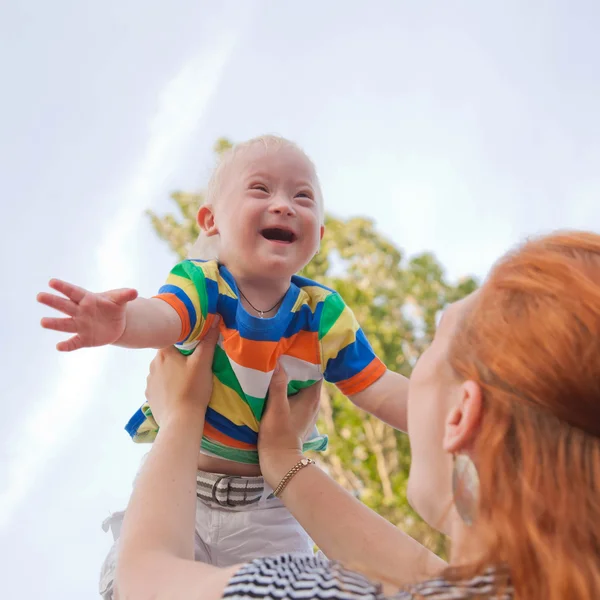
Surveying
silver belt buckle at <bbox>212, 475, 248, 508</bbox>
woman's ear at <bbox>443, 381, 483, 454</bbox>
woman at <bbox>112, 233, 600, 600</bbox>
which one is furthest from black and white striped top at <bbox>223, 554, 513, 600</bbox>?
silver belt buckle at <bbox>212, 475, 248, 508</bbox>

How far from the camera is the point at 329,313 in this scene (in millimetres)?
1749

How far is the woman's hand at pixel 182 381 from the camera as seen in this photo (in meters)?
1.55

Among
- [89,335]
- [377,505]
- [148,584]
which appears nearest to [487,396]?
[148,584]

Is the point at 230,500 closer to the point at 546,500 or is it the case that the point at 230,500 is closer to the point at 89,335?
the point at 89,335

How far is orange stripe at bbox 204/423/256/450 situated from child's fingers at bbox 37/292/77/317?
1.82ft

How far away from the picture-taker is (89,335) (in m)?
1.26

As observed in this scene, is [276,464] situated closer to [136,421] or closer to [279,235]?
[136,421]

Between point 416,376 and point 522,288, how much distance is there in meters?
0.29

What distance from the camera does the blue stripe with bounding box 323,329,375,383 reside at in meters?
1.73

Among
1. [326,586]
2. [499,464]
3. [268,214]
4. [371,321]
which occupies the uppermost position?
[268,214]

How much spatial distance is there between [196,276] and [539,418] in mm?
947

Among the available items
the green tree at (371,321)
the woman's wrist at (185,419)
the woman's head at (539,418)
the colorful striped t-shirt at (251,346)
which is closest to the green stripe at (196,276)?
the colorful striped t-shirt at (251,346)

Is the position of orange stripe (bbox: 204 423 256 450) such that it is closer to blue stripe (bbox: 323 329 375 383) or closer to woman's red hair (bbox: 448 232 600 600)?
blue stripe (bbox: 323 329 375 383)

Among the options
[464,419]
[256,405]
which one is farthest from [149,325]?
[464,419]
